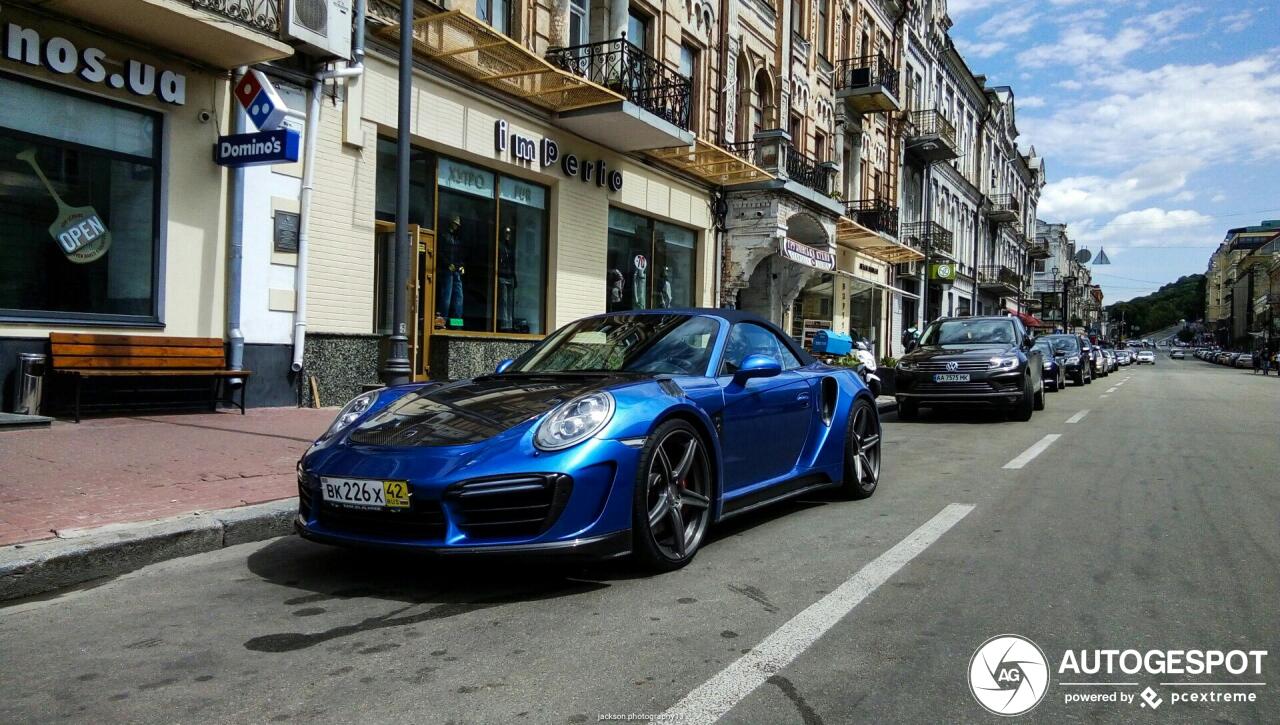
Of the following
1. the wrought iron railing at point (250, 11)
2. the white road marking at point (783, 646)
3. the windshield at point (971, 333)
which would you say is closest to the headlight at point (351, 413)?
the white road marking at point (783, 646)

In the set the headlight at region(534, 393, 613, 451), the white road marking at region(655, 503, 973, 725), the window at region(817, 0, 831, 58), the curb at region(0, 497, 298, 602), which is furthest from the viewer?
the window at region(817, 0, 831, 58)

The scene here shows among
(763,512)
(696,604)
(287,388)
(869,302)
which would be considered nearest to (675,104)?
(287,388)

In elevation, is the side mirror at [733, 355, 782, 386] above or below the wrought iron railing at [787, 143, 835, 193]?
below

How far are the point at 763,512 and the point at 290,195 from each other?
24.8ft

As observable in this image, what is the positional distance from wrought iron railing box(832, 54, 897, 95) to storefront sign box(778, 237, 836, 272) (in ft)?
22.8

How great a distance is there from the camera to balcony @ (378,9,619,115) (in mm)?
12125

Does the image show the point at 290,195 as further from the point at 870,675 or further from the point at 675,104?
the point at 870,675

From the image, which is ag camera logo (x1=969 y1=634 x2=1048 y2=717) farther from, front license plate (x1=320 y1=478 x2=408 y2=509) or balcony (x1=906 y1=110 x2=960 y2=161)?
balcony (x1=906 y1=110 x2=960 y2=161)

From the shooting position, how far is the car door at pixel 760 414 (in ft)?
16.4

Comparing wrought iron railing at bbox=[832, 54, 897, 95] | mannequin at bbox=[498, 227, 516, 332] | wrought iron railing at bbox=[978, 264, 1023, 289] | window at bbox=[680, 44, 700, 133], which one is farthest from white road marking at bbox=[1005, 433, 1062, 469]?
wrought iron railing at bbox=[978, 264, 1023, 289]

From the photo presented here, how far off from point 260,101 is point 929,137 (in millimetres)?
30473

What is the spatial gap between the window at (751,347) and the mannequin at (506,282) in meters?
9.33

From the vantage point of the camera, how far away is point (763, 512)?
20.0 feet

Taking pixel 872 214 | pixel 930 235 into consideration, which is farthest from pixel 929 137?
pixel 872 214
